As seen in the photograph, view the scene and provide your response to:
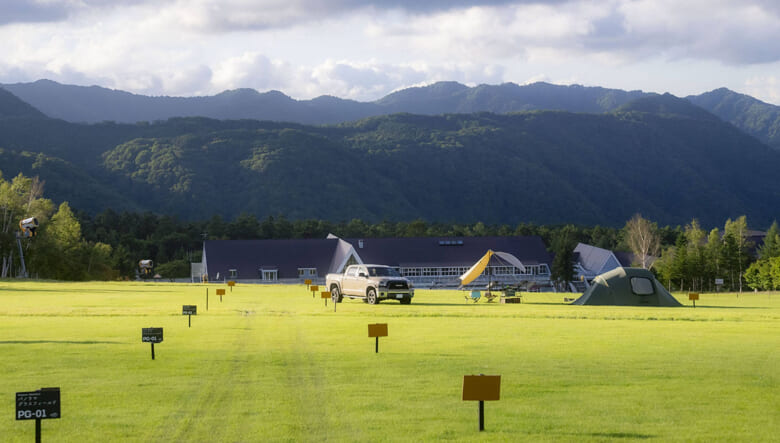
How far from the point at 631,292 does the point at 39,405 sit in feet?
110

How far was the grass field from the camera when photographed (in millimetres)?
9945

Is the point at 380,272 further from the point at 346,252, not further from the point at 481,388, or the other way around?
the point at 346,252

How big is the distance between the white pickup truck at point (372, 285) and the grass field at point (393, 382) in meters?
12.6

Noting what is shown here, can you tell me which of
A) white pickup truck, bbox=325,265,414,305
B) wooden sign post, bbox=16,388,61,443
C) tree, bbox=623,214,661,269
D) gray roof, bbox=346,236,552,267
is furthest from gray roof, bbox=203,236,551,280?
wooden sign post, bbox=16,388,61,443

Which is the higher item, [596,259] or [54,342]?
[596,259]

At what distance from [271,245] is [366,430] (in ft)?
315

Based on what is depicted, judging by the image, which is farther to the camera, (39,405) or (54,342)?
(54,342)

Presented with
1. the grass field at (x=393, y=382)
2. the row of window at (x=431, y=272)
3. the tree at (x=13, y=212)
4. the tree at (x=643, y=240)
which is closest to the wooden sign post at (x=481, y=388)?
the grass field at (x=393, y=382)

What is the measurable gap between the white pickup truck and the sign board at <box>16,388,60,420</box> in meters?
27.1

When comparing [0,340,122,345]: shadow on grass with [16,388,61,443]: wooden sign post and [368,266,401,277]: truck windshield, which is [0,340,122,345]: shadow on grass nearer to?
[16,388,61,443]: wooden sign post

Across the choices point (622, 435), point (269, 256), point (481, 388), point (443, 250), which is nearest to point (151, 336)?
point (481, 388)

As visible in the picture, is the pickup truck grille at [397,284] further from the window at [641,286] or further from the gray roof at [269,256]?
the gray roof at [269,256]

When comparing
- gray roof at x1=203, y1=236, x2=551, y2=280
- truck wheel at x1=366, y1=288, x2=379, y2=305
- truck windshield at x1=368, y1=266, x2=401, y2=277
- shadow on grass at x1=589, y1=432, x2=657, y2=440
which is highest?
gray roof at x1=203, y1=236, x2=551, y2=280

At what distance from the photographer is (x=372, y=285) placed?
36844 millimetres
